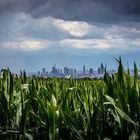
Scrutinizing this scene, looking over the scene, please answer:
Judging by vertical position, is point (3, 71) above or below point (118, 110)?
above

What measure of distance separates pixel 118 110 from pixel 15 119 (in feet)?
4.00

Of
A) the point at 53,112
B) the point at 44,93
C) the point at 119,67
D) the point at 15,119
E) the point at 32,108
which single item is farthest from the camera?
the point at 32,108

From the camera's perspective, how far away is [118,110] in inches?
108

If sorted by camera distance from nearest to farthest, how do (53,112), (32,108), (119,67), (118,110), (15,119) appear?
(118,110)
(53,112)
(119,67)
(15,119)
(32,108)

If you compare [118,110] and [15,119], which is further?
[15,119]

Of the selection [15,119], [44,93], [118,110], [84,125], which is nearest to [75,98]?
[44,93]

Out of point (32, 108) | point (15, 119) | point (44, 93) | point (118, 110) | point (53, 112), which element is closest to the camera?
point (118, 110)

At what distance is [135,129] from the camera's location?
9.04ft

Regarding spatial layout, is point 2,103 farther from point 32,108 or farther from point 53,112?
point 53,112

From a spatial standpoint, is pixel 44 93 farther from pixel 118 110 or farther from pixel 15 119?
pixel 118 110

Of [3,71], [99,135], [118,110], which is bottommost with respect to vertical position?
[99,135]

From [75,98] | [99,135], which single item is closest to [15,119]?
[75,98]

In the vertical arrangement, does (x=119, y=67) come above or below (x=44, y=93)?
above

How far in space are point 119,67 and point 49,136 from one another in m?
0.83
